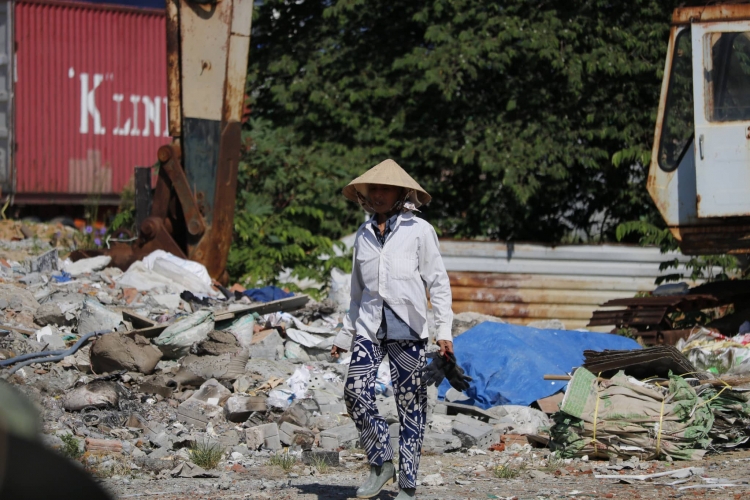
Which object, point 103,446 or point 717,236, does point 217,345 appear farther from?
point 717,236

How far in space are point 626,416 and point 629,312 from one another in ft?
12.5

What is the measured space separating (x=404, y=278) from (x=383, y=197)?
1.39 ft

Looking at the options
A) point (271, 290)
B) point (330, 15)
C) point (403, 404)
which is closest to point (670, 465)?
point (403, 404)

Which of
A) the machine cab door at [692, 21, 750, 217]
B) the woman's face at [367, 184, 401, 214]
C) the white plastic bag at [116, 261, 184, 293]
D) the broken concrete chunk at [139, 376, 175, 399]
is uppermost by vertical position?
the machine cab door at [692, 21, 750, 217]


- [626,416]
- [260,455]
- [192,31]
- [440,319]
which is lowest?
[260,455]

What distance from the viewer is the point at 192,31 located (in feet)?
32.3

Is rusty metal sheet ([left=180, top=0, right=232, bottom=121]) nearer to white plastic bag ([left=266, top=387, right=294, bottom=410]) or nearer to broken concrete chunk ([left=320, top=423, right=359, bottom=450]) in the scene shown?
white plastic bag ([left=266, top=387, right=294, bottom=410])

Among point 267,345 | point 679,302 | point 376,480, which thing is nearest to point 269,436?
point 376,480

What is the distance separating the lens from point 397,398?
4.65m

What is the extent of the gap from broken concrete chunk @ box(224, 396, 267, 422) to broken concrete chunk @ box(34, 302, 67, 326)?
2.30 metres

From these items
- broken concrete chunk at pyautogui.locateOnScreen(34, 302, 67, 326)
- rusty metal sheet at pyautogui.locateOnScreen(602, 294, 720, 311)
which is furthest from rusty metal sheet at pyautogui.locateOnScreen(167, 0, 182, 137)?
Answer: rusty metal sheet at pyautogui.locateOnScreen(602, 294, 720, 311)

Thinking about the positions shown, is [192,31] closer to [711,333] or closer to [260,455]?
[260,455]

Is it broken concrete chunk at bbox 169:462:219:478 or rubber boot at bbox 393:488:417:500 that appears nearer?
rubber boot at bbox 393:488:417:500

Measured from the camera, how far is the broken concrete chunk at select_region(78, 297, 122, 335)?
8.09 m
